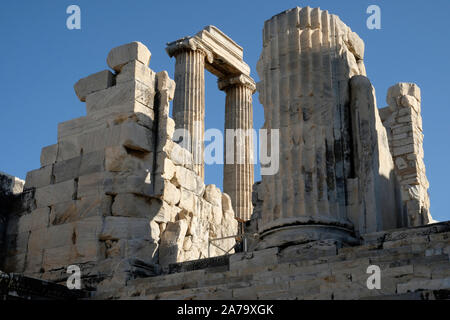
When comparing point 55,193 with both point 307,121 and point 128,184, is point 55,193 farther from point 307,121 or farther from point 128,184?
point 307,121

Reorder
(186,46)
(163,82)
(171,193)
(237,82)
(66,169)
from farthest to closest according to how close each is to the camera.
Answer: (237,82) → (186,46) → (163,82) → (66,169) → (171,193)

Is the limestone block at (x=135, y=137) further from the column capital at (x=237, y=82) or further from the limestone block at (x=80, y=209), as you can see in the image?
the column capital at (x=237, y=82)

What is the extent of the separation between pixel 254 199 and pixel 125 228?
385 cm

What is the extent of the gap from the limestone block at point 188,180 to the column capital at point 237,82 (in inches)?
534

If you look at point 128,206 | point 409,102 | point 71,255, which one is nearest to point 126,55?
point 128,206

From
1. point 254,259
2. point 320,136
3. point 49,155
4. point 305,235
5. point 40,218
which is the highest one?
point 49,155

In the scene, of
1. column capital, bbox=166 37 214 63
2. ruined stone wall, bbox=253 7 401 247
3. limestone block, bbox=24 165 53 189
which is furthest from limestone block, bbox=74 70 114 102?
column capital, bbox=166 37 214 63

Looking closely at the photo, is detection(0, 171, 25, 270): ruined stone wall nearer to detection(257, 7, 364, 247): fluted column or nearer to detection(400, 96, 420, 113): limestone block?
detection(257, 7, 364, 247): fluted column

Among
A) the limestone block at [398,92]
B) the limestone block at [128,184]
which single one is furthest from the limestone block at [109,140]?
the limestone block at [398,92]

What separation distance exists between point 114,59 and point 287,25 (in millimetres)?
3752

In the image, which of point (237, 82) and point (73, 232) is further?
point (237, 82)

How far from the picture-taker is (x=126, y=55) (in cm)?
1289
